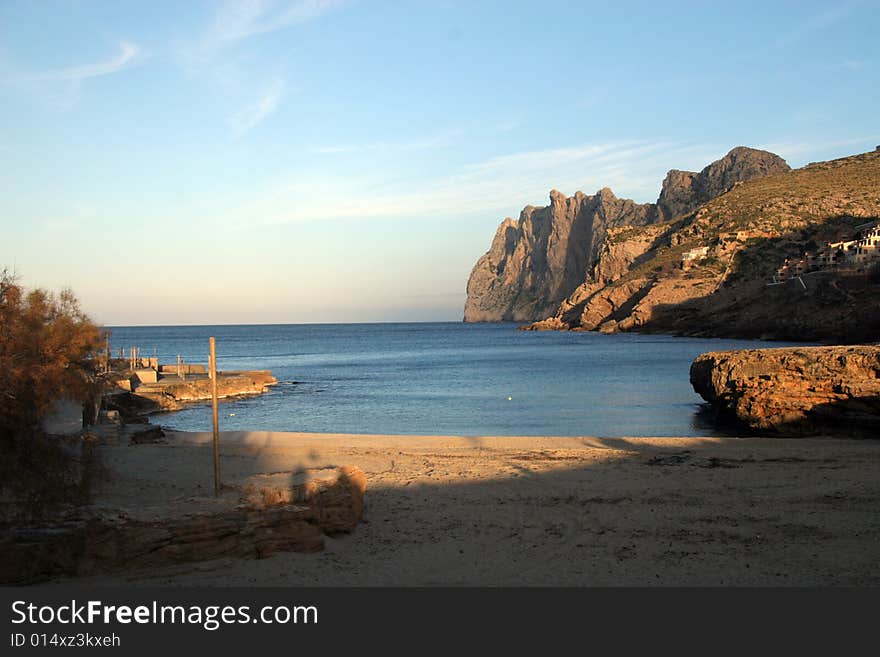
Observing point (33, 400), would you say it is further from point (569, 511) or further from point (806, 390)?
point (806, 390)

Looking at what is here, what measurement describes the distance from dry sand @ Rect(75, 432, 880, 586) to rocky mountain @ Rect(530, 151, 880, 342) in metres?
56.2

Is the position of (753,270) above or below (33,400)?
above

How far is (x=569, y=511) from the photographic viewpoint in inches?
438

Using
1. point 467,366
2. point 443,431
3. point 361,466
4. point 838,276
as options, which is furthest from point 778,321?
point 361,466

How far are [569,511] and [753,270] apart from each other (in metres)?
97.7

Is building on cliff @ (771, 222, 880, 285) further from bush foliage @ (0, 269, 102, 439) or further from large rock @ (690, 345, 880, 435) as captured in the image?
bush foliage @ (0, 269, 102, 439)

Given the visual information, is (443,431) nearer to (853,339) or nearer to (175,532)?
(175,532)

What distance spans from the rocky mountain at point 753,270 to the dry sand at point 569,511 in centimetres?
5619

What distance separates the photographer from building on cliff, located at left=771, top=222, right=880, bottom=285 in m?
81.6

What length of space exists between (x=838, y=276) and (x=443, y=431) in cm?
7051

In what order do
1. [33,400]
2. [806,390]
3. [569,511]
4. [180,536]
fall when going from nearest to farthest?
1. [180,536]
2. [33,400]
3. [569,511]
4. [806,390]

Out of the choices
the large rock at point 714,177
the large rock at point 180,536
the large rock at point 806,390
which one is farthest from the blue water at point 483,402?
the large rock at point 714,177

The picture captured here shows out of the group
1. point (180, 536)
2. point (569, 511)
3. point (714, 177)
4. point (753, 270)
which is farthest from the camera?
point (714, 177)

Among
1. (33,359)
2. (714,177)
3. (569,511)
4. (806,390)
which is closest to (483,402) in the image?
(806,390)
